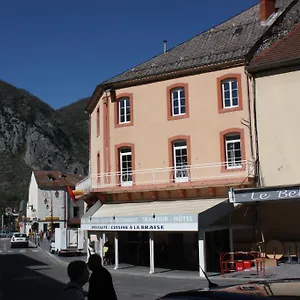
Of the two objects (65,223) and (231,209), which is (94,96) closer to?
(231,209)

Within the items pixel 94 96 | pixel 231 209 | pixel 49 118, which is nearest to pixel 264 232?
pixel 231 209

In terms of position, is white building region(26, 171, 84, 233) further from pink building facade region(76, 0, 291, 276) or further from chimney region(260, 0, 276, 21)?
chimney region(260, 0, 276, 21)

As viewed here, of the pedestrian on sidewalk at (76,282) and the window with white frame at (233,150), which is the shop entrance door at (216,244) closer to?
the window with white frame at (233,150)

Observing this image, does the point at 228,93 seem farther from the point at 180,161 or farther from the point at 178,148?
the point at 180,161

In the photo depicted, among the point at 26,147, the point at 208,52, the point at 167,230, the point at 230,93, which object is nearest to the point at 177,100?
the point at 230,93

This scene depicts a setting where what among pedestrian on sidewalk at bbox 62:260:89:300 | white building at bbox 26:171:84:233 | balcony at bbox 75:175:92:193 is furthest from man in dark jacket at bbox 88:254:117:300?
white building at bbox 26:171:84:233

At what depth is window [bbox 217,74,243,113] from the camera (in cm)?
2477

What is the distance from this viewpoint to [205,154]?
25234mm

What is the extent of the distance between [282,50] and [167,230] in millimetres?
10490

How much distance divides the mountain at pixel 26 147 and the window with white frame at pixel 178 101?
108 meters

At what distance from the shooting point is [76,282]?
16.5 feet

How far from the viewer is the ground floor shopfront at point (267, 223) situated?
73.3 feet

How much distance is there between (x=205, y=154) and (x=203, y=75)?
13.3 ft

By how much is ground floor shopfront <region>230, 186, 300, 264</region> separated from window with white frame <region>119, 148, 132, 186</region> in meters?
6.17
